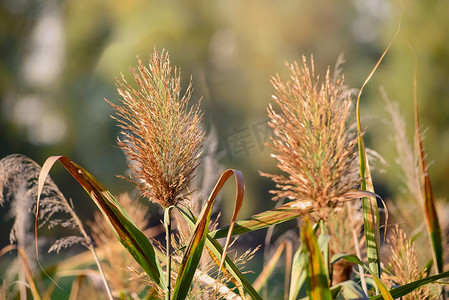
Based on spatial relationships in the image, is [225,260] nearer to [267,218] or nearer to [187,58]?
[267,218]

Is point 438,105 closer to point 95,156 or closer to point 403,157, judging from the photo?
point 95,156

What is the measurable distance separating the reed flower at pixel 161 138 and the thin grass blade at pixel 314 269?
0.82ft

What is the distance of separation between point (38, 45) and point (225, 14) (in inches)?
181

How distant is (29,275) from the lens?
44.2 inches

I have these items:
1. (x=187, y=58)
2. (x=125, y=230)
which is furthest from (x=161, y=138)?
(x=187, y=58)

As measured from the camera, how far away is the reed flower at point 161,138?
0.80 metres

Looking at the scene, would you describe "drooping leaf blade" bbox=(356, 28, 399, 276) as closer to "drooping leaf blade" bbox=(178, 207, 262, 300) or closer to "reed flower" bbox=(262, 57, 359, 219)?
"reed flower" bbox=(262, 57, 359, 219)

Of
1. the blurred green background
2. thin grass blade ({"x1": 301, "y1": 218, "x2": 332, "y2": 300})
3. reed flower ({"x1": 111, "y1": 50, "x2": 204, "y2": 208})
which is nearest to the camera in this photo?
thin grass blade ({"x1": 301, "y1": 218, "x2": 332, "y2": 300})

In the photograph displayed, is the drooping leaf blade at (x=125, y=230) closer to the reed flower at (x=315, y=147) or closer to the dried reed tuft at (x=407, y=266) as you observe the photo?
the reed flower at (x=315, y=147)

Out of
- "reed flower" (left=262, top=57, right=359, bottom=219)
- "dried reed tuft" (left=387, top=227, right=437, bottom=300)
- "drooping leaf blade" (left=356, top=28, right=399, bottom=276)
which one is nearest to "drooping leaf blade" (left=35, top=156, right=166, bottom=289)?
"reed flower" (left=262, top=57, right=359, bottom=219)

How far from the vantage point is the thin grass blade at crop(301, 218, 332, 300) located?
666 mm

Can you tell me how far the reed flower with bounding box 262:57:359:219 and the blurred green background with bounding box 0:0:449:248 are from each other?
785 centimetres

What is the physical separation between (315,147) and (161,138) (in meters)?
0.27

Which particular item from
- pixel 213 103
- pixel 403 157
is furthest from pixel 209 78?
pixel 403 157
